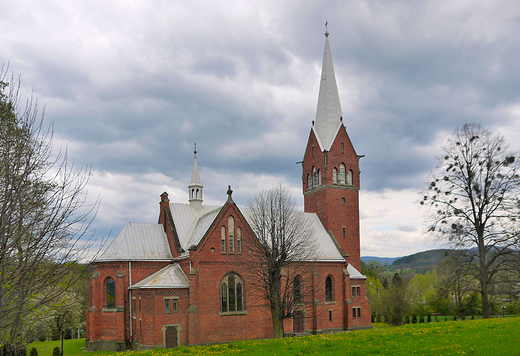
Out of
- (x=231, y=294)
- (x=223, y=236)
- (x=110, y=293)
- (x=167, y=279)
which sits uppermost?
(x=223, y=236)

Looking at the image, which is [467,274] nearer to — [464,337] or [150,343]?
[464,337]

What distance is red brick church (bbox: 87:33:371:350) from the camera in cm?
3297

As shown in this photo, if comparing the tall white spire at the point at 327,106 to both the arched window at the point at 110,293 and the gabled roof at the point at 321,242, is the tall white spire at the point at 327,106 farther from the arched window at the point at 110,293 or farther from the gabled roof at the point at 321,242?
the arched window at the point at 110,293

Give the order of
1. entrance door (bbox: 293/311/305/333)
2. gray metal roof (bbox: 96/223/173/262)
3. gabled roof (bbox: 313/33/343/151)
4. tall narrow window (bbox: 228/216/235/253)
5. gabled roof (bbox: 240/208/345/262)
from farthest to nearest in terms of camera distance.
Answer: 1. gabled roof (bbox: 313/33/343/151)
2. gabled roof (bbox: 240/208/345/262)
3. entrance door (bbox: 293/311/305/333)
4. gray metal roof (bbox: 96/223/173/262)
5. tall narrow window (bbox: 228/216/235/253)

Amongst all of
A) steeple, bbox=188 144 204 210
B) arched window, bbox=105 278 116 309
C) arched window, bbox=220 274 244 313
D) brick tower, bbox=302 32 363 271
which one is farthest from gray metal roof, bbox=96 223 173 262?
brick tower, bbox=302 32 363 271

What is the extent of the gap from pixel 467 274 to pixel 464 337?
14.9 meters

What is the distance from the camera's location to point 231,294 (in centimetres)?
3550

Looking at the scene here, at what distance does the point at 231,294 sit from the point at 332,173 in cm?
1917

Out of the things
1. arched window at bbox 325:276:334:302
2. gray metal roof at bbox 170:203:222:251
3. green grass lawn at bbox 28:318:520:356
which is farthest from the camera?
arched window at bbox 325:276:334:302

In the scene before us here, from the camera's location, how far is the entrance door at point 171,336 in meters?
32.2

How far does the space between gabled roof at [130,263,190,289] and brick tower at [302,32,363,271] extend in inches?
719

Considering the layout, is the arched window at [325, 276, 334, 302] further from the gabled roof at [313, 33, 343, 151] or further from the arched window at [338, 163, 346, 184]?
the gabled roof at [313, 33, 343, 151]

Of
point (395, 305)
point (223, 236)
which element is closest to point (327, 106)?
point (223, 236)

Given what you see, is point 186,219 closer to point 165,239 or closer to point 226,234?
point 165,239
